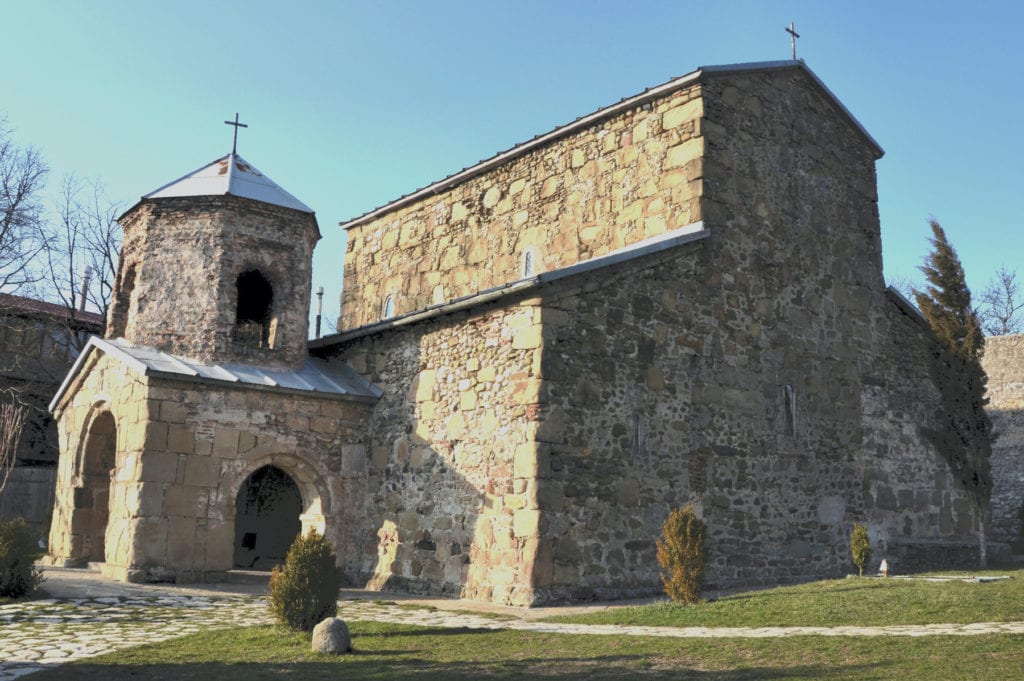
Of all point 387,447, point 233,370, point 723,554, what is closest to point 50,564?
point 233,370

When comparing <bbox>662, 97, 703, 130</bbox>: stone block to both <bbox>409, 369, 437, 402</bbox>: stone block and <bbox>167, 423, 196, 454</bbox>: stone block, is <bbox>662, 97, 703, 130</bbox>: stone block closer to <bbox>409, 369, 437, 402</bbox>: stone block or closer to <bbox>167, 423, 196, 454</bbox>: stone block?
<bbox>409, 369, 437, 402</bbox>: stone block

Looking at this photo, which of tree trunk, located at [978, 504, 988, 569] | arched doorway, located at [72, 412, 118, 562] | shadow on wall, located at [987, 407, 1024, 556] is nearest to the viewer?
arched doorway, located at [72, 412, 118, 562]

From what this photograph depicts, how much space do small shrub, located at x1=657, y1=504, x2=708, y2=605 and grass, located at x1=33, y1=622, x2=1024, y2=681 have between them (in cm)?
206

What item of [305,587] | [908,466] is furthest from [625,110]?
[305,587]

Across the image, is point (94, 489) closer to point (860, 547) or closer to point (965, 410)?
point (860, 547)

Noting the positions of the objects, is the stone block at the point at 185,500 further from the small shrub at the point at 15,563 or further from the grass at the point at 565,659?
the grass at the point at 565,659

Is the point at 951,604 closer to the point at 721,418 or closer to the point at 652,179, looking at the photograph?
the point at 721,418

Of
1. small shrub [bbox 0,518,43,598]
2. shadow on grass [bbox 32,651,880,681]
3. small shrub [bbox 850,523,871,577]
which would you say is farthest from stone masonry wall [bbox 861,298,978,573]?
small shrub [bbox 0,518,43,598]

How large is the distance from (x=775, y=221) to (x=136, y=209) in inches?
424

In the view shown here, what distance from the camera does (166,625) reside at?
943 centimetres

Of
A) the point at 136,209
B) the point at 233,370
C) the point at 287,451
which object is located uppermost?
the point at 136,209

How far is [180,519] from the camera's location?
502 inches

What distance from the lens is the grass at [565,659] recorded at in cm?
677

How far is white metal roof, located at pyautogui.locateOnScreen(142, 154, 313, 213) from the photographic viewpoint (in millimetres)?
14742
